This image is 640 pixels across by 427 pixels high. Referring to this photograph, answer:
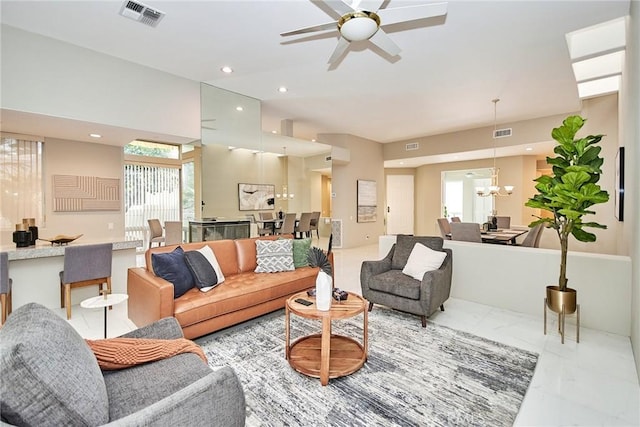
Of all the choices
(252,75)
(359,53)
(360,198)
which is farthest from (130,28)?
(360,198)

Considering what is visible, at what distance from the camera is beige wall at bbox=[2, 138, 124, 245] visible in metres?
4.87

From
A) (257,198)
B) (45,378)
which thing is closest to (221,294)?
(45,378)

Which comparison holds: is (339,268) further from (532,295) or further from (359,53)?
(359,53)

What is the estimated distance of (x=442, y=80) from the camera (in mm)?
4617

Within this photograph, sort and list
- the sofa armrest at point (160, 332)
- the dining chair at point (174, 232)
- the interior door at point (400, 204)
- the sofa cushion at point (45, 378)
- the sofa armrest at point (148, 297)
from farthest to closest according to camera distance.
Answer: the interior door at point (400, 204)
the dining chair at point (174, 232)
the sofa armrest at point (148, 297)
the sofa armrest at point (160, 332)
the sofa cushion at point (45, 378)

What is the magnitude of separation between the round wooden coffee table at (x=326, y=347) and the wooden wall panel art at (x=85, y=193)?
15.9ft

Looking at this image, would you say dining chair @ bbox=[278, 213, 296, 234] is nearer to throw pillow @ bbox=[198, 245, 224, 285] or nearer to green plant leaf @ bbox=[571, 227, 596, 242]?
throw pillow @ bbox=[198, 245, 224, 285]

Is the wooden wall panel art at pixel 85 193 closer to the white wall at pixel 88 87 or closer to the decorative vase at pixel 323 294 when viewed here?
the white wall at pixel 88 87

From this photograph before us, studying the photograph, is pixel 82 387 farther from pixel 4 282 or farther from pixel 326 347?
pixel 4 282

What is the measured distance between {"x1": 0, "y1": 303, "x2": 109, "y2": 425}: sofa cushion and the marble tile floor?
7.30 ft

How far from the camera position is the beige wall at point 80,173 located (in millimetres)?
4867

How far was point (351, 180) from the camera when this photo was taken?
842 centimetres

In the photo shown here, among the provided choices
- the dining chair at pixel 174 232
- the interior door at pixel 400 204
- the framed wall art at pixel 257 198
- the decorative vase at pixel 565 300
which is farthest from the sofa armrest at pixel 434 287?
the interior door at pixel 400 204

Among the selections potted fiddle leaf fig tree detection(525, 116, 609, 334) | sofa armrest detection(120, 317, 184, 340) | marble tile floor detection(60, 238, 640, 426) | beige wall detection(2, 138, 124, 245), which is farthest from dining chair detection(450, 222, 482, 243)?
beige wall detection(2, 138, 124, 245)
